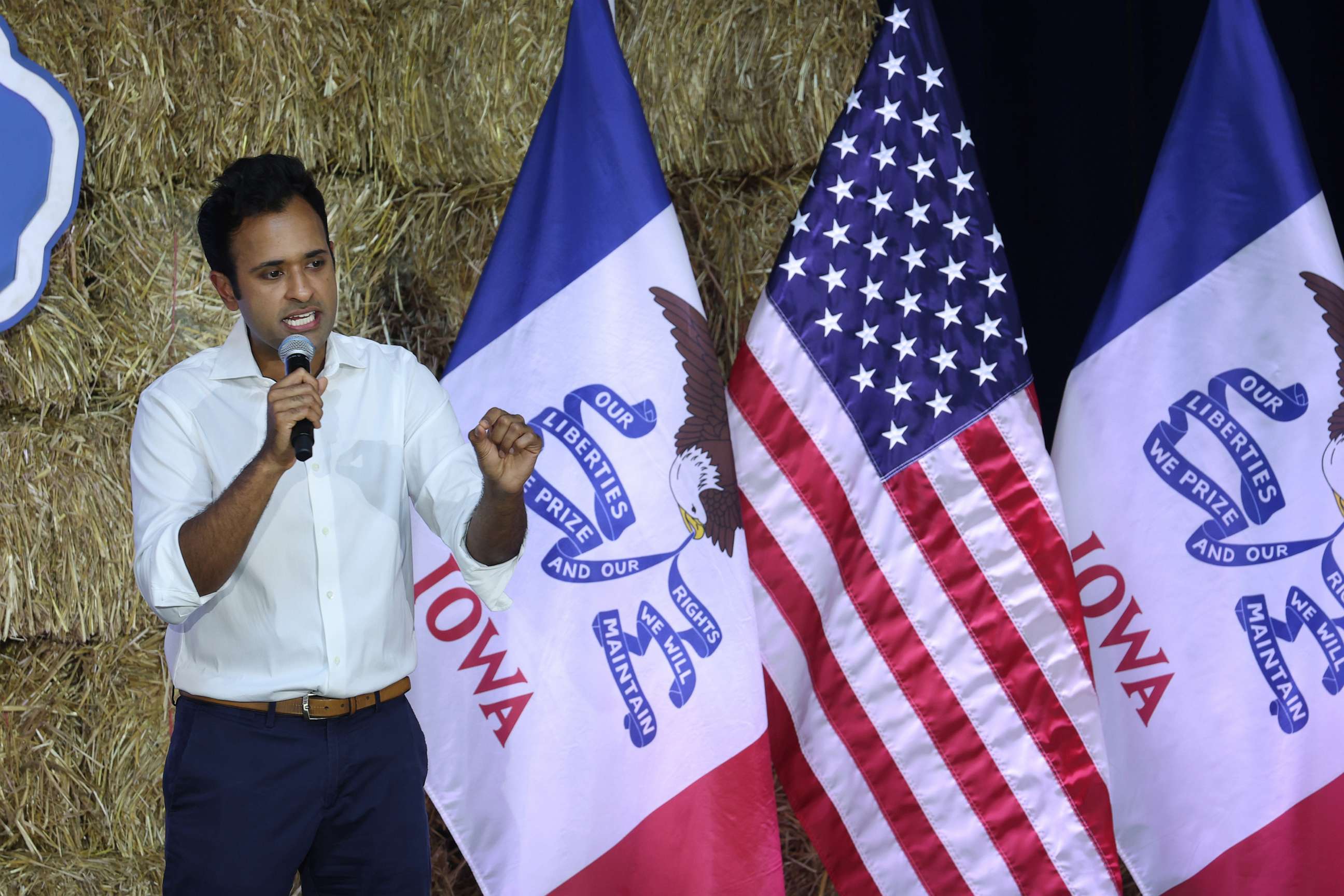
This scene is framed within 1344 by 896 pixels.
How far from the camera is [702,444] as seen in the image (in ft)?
7.97

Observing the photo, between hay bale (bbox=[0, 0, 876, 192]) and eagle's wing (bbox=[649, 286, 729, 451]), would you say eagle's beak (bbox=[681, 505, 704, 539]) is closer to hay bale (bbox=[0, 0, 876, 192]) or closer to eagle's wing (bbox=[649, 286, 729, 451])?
eagle's wing (bbox=[649, 286, 729, 451])

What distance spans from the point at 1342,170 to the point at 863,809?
1775 millimetres

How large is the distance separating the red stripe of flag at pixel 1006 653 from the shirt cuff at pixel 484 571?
3.08 ft

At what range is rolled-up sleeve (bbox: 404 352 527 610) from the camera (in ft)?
5.86

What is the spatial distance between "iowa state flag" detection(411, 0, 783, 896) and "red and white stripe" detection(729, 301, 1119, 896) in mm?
128

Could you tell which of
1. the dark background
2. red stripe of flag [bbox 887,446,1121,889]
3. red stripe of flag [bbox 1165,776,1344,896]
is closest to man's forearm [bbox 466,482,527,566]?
red stripe of flag [bbox 887,446,1121,889]

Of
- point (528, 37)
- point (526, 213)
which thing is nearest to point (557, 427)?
point (526, 213)

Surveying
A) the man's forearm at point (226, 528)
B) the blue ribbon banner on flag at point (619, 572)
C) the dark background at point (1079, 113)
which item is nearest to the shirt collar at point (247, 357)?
the man's forearm at point (226, 528)

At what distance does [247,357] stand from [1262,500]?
1846mm

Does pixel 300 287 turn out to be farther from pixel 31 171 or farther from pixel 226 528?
pixel 31 171

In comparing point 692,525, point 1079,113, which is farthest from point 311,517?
point 1079,113

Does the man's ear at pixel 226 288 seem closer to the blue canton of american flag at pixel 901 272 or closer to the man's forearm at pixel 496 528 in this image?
the man's forearm at pixel 496 528

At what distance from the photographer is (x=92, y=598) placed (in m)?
2.50

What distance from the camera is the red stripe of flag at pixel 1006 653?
2396 mm
